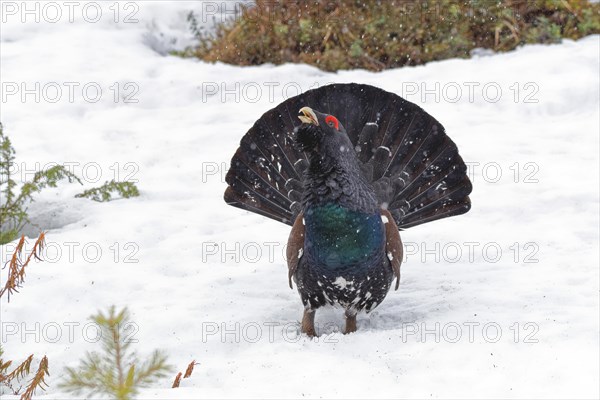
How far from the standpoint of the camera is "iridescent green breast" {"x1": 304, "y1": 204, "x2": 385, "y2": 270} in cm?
395

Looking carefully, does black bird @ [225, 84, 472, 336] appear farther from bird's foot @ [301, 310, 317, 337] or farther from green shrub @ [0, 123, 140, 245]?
green shrub @ [0, 123, 140, 245]

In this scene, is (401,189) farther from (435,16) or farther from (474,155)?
(435,16)

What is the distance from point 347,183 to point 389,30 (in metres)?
6.01

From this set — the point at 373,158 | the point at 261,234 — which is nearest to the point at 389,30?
the point at 261,234

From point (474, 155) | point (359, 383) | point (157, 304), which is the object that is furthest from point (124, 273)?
point (474, 155)

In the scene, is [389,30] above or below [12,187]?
above

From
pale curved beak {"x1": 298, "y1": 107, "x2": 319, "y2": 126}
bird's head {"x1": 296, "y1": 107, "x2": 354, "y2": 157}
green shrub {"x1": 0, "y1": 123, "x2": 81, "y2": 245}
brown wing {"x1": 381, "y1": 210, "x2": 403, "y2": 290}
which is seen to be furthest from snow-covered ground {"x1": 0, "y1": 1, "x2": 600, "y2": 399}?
pale curved beak {"x1": 298, "y1": 107, "x2": 319, "y2": 126}

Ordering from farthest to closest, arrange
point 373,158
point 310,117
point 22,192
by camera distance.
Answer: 1. point 22,192
2. point 373,158
3. point 310,117

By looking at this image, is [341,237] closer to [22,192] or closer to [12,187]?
[22,192]

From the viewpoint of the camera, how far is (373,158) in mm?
4777

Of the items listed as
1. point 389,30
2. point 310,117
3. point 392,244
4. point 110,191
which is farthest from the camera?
point 389,30

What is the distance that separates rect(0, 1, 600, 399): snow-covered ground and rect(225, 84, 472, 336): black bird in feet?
1.17

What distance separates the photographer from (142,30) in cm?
1036

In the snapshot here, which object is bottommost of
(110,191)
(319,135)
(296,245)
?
(110,191)
